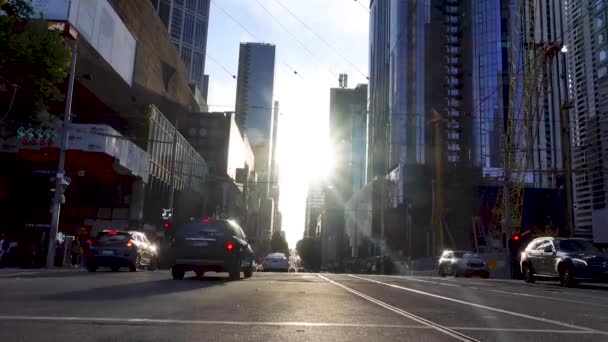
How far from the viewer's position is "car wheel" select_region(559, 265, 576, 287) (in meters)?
17.2

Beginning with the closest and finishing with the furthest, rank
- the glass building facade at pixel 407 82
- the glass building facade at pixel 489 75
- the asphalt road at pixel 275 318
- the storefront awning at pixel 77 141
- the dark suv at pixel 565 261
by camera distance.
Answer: the asphalt road at pixel 275 318, the dark suv at pixel 565 261, the storefront awning at pixel 77 141, the glass building facade at pixel 407 82, the glass building facade at pixel 489 75

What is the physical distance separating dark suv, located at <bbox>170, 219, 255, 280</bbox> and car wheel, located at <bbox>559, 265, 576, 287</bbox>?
10.6 metres

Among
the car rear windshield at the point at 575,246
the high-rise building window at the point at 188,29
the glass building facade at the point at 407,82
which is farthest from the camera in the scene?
the high-rise building window at the point at 188,29

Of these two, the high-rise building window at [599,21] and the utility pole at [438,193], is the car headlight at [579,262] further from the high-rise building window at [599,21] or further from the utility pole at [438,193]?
the utility pole at [438,193]

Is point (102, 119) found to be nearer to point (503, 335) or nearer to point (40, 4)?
point (40, 4)

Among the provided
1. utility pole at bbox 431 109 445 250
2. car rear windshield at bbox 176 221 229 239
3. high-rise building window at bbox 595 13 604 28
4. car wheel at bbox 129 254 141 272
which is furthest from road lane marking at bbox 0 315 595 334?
utility pole at bbox 431 109 445 250

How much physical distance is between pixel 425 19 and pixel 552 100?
30804 mm

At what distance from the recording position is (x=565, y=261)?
690 inches

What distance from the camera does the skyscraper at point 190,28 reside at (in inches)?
5531

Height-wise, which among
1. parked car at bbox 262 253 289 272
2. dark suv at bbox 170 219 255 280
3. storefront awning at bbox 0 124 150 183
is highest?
storefront awning at bbox 0 124 150 183

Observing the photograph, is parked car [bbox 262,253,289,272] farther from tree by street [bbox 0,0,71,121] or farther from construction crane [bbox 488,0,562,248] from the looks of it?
construction crane [bbox 488,0,562,248]

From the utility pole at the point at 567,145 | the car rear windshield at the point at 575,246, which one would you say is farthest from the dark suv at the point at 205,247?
the utility pole at the point at 567,145

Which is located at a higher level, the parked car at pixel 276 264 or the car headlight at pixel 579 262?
the car headlight at pixel 579 262

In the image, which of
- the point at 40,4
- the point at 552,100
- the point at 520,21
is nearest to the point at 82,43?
the point at 40,4
